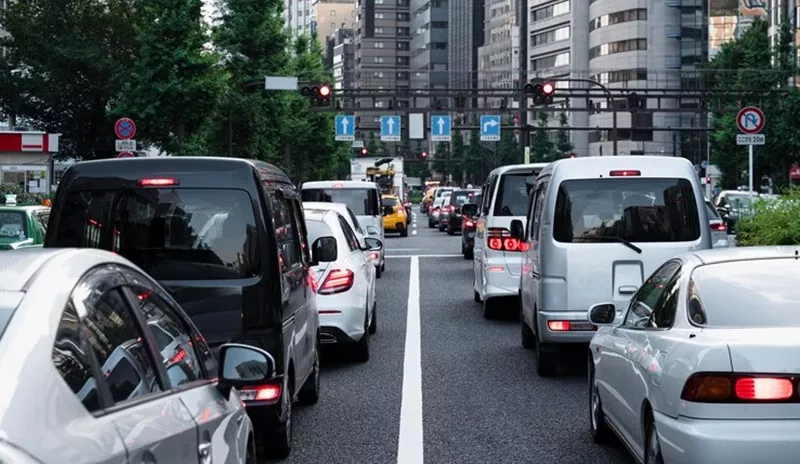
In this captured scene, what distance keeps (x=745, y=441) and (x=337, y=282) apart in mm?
7562

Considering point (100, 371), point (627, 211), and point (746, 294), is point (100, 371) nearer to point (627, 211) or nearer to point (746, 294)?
point (746, 294)

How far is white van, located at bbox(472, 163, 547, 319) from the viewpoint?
1733 cm

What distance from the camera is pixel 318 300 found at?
1265 cm

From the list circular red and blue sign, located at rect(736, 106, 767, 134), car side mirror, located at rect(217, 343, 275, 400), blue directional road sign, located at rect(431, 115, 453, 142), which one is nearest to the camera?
car side mirror, located at rect(217, 343, 275, 400)

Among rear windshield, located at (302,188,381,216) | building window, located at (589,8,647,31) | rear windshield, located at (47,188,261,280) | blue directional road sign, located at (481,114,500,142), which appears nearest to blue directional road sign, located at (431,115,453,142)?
blue directional road sign, located at (481,114,500,142)

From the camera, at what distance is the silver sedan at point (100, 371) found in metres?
2.81

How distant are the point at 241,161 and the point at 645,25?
114152mm

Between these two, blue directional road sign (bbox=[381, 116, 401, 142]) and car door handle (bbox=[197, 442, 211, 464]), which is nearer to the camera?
car door handle (bbox=[197, 442, 211, 464])

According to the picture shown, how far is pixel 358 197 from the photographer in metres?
29.0

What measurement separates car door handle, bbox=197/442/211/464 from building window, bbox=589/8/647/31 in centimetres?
11751

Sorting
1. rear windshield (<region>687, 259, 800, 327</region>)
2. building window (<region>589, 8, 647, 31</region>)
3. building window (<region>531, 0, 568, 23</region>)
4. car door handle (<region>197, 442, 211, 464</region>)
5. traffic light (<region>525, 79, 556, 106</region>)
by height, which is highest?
building window (<region>531, 0, 568, 23</region>)

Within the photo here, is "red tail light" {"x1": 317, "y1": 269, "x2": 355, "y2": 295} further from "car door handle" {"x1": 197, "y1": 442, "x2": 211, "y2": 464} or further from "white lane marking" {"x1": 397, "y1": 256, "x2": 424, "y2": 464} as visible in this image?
"car door handle" {"x1": 197, "y1": 442, "x2": 211, "y2": 464}

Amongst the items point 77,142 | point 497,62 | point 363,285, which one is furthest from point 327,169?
point 363,285

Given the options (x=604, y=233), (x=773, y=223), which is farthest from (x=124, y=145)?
(x=604, y=233)
